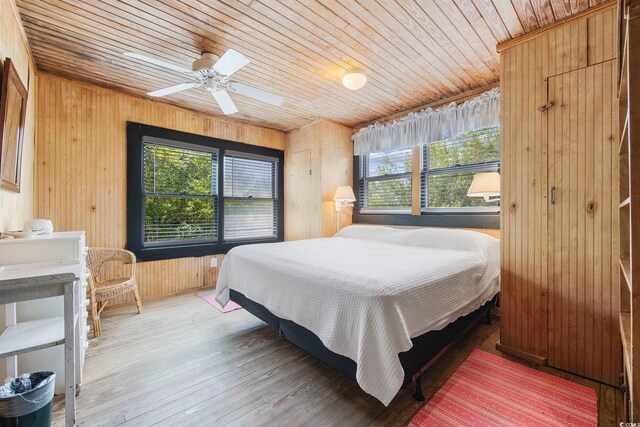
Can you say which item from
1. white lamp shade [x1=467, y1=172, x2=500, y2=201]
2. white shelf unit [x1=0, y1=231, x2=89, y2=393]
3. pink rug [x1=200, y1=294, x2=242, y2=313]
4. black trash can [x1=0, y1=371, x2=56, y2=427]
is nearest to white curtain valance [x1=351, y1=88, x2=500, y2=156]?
white lamp shade [x1=467, y1=172, x2=500, y2=201]

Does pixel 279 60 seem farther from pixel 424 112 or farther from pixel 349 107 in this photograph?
pixel 424 112

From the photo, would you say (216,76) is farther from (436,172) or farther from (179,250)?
(436,172)

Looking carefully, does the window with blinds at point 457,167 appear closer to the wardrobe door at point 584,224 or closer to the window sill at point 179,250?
the wardrobe door at point 584,224

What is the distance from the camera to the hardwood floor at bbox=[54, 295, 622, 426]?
61.9 inches

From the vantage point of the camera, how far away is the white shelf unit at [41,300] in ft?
5.32

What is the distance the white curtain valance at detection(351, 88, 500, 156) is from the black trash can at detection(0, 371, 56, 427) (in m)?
4.04

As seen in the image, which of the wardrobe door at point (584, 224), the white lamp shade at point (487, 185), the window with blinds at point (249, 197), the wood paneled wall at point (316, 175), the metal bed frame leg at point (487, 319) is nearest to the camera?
the wardrobe door at point (584, 224)

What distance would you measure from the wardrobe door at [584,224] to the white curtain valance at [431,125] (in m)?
1.04

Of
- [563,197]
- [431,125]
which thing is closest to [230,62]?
[431,125]

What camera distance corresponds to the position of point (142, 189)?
141 inches

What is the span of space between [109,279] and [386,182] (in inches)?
154

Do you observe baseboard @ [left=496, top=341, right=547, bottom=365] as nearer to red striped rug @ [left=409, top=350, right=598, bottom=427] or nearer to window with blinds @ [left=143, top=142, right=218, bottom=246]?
red striped rug @ [left=409, top=350, right=598, bottom=427]

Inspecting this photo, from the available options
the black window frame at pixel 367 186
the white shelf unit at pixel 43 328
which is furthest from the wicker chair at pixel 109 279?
the black window frame at pixel 367 186

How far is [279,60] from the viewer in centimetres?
269
